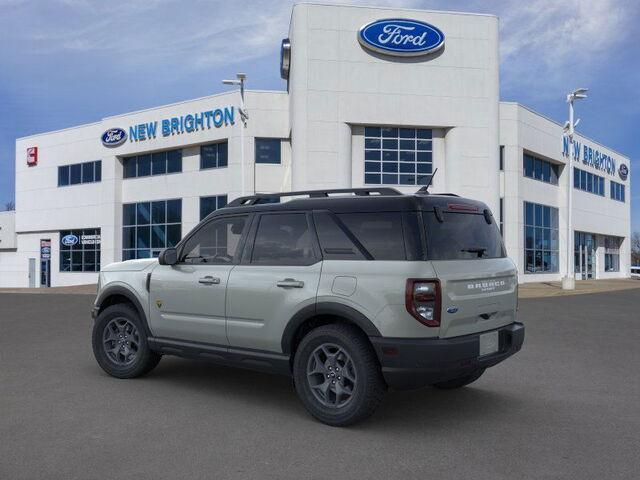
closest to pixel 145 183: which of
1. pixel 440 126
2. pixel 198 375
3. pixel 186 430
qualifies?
pixel 440 126

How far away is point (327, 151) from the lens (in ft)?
83.8

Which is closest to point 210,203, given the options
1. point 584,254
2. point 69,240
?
point 69,240

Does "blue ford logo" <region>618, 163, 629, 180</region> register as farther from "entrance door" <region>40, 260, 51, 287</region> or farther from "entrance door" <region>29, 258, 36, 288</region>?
"entrance door" <region>29, 258, 36, 288</region>

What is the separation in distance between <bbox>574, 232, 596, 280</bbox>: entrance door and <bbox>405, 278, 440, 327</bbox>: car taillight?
120 ft

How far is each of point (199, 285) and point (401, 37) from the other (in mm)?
22685

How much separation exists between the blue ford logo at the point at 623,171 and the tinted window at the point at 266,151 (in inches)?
1136

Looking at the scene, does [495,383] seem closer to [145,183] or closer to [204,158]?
[204,158]

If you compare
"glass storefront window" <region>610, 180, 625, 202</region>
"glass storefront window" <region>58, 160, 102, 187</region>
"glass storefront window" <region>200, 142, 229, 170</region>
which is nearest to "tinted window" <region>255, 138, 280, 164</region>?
"glass storefront window" <region>200, 142, 229, 170</region>

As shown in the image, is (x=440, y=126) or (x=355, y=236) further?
(x=440, y=126)

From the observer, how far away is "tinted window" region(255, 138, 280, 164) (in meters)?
28.2

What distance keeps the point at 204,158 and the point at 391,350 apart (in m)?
26.8

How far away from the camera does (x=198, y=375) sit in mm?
6750

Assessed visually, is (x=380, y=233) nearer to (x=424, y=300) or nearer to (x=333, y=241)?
(x=333, y=241)

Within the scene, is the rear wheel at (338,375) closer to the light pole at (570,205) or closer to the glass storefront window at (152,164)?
the light pole at (570,205)
